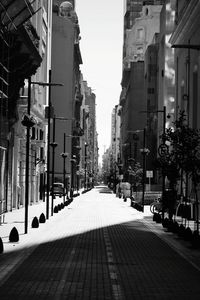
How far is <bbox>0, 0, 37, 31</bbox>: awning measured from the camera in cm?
3245

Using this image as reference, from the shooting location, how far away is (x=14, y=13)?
35.2m

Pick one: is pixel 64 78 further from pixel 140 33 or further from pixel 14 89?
pixel 14 89

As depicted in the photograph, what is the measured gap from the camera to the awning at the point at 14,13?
32450 mm

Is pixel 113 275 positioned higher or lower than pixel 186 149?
lower

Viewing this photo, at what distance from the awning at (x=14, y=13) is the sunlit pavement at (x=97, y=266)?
409 inches

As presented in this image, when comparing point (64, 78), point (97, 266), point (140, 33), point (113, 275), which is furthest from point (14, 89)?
point (140, 33)

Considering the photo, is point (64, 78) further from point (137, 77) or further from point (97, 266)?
point (97, 266)

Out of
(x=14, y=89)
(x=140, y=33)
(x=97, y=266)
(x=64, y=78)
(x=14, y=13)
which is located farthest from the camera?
(x=140, y=33)

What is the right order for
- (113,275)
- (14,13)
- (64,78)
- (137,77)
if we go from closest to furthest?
1. (113,275)
2. (14,13)
3. (64,78)
4. (137,77)

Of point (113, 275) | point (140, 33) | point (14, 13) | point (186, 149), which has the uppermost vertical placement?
point (140, 33)

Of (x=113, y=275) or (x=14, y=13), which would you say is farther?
(x=14, y=13)

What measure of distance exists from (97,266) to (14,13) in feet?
70.4

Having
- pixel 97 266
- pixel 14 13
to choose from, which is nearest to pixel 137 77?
pixel 14 13

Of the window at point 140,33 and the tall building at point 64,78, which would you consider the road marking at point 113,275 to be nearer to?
the tall building at point 64,78
